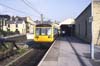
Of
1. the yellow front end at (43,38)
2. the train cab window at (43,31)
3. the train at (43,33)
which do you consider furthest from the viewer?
the train cab window at (43,31)

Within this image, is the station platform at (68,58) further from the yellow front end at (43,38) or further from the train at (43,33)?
the train at (43,33)

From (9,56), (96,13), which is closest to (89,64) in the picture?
(9,56)

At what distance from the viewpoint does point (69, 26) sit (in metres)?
86.4

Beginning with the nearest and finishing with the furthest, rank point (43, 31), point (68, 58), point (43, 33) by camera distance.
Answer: point (68, 58), point (43, 33), point (43, 31)

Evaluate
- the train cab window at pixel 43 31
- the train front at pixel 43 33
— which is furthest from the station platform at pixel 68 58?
the train cab window at pixel 43 31

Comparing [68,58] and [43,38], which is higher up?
[43,38]

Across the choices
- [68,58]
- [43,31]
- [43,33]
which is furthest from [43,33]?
[68,58]

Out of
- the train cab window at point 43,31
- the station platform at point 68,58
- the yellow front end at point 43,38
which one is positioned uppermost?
the train cab window at point 43,31

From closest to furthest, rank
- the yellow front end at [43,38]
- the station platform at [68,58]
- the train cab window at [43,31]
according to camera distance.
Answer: the station platform at [68,58]
the yellow front end at [43,38]
the train cab window at [43,31]

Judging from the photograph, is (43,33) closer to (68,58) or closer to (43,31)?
(43,31)

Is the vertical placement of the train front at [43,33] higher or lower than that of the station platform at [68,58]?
higher

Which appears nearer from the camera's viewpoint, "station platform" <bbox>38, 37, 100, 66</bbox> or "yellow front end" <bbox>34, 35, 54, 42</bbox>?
"station platform" <bbox>38, 37, 100, 66</bbox>

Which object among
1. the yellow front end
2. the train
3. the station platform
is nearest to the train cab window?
the train

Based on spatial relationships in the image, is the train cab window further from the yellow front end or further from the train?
the yellow front end
